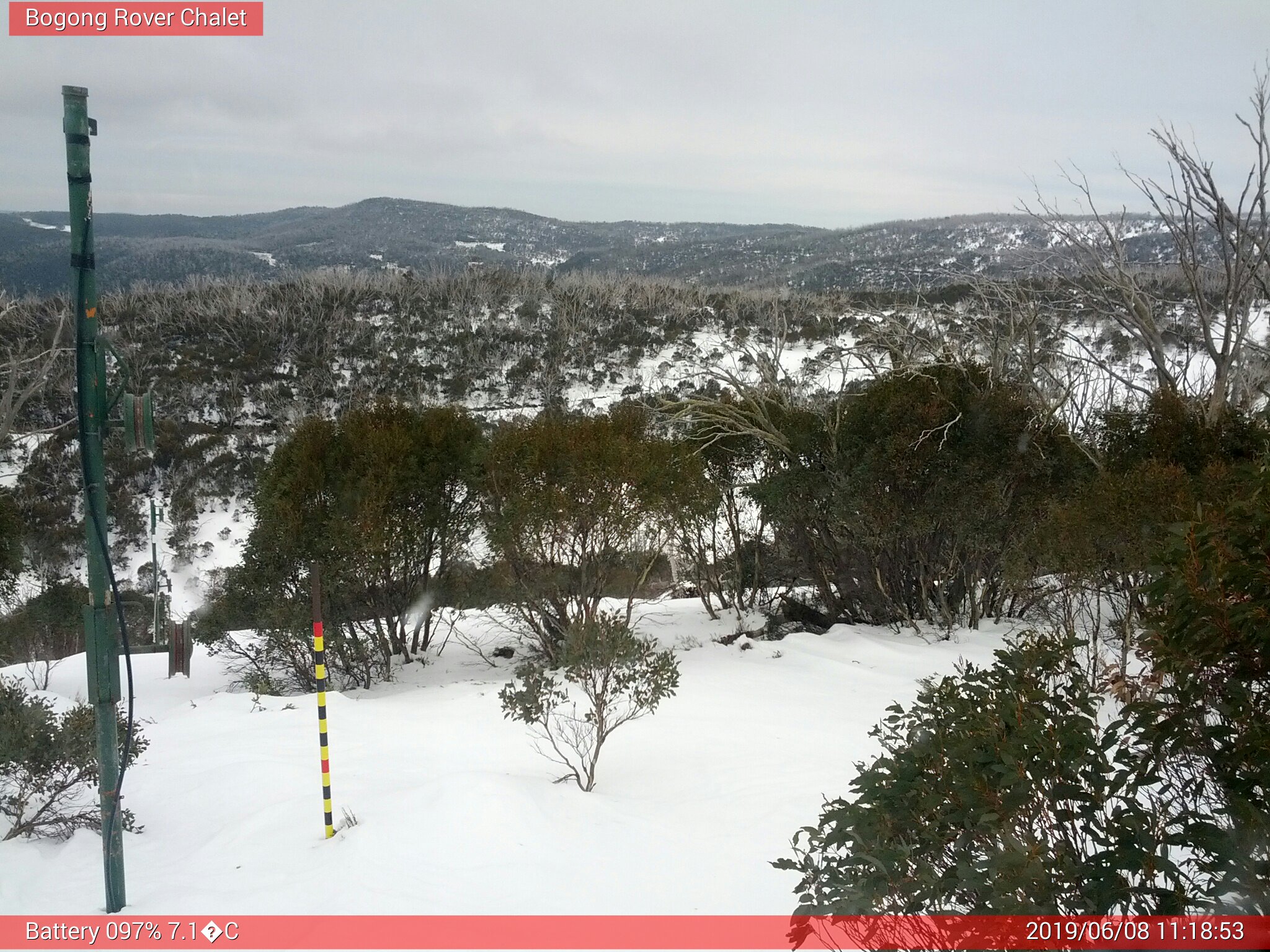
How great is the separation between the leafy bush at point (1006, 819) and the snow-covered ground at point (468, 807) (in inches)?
71.4

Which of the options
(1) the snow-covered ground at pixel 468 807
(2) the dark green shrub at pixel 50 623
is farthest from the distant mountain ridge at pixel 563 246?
(1) the snow-covered ground at pixel 468 807

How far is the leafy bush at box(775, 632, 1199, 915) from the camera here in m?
1.82

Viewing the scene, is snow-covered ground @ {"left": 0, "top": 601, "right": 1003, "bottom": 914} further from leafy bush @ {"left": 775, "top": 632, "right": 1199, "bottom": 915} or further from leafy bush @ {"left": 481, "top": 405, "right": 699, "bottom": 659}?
leafy bush @ {"left": 481, "top": 405, "right": 699, "bottom": 659}

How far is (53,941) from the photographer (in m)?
3.50

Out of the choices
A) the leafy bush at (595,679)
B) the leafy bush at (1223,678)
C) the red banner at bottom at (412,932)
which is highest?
the leafy bush at (1223,678)

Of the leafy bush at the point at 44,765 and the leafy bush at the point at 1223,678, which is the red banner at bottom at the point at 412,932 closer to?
the leafy bush at the point at 44,765

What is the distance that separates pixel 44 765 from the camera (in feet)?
15.4

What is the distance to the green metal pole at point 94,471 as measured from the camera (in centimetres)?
341

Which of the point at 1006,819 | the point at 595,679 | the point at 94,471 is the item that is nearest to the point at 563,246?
the point at 595,679

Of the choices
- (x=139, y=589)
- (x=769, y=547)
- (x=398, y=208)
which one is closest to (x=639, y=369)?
(x=139, y=589)

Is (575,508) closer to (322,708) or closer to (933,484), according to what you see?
Result: (933,484)

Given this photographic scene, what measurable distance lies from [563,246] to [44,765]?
258ft

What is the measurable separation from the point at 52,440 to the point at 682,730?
28664 millimetres

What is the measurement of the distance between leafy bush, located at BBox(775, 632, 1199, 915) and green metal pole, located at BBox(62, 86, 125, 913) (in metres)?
3.07
